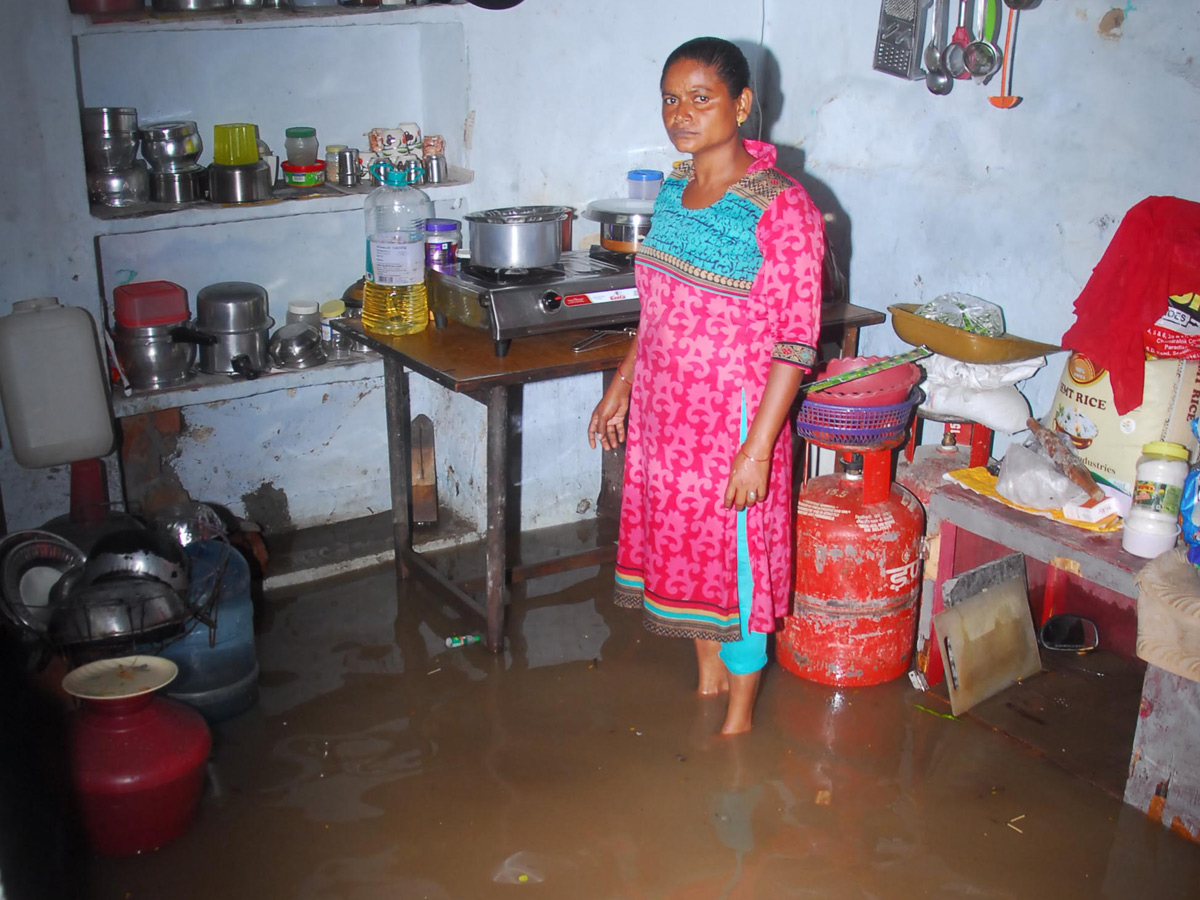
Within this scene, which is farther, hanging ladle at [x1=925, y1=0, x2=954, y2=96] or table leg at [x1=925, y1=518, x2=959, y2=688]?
hanging ladle at [x1=925, y1=0, x2=954, y2=96]

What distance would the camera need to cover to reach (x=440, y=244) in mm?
3672

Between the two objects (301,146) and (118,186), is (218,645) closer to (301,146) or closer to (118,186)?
(118,186)

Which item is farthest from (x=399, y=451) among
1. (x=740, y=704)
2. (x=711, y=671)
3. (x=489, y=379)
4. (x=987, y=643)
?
(x=987, y=643)

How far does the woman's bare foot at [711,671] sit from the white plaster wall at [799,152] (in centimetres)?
133

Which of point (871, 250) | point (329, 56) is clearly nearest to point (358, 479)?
point (329, 56)

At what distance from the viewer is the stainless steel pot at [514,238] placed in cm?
349

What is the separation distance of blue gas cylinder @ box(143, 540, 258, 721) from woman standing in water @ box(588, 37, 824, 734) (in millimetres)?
1100

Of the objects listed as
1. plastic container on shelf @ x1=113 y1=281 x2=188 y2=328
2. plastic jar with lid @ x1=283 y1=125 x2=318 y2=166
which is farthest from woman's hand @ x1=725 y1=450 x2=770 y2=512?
plastic jar with lid @ x1=283 y1=125 x2=318 y2=166

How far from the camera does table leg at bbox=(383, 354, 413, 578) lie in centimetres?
384

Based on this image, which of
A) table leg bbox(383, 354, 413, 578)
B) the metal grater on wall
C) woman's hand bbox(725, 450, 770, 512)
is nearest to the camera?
woman's hand bbox(725, 450, 770, 512)

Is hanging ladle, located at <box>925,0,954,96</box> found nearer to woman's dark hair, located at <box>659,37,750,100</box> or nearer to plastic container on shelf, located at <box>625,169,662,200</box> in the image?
plastic container on shelf, located at <box>625,169,662,200</box>

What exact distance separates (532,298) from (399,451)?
2.88ft

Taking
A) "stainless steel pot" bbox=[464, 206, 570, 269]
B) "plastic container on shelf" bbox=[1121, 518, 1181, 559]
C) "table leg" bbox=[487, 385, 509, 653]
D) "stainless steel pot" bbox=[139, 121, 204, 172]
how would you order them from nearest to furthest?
"plastic container on shelf" bbox=[1121, 518, 1181, 559] → "table leg" bbox=[487, 385, 509, 653] → "stainless steel pot" bbox=[464, 206, 570, 269] → "stainless steel pot" bbox=[139, 121, 204, 172]

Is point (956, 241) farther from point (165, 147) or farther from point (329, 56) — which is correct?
point (165, 147)
